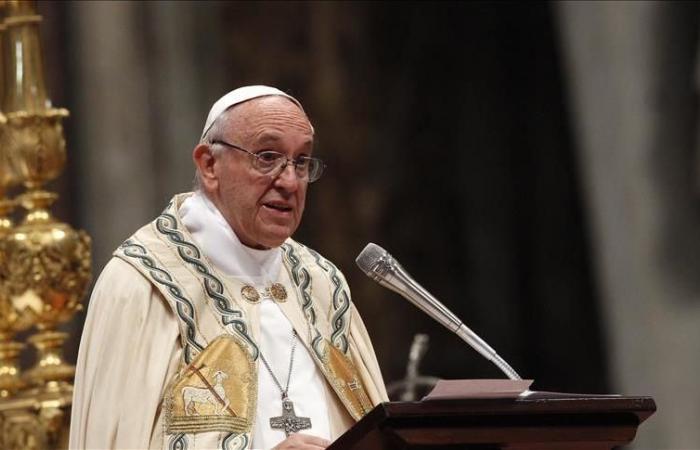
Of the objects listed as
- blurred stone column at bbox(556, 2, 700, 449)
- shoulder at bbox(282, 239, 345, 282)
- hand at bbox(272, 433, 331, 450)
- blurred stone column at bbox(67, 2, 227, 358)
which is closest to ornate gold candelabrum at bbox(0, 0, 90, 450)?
shoulder at bbox(282, 239, 345, 282)

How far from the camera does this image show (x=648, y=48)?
7.67 m

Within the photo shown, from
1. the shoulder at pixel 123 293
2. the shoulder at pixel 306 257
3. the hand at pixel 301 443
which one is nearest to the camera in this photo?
the hand at pixel 301 443

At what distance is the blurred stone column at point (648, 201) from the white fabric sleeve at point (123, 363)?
402 cm

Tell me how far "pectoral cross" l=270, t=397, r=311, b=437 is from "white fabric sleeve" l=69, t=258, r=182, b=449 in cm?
30

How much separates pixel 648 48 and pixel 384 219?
1771 millimetres

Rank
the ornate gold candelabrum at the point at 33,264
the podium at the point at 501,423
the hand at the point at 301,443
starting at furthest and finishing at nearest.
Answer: the ornate gold candelabrum at the point at 33,264 < the hand at the point at 301,443 < the podium at the point at 501,423

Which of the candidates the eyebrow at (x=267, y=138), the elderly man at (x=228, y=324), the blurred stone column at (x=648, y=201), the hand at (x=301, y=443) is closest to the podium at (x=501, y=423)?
the hand at (x=301, y=443)

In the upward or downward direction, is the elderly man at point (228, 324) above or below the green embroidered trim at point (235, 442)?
above

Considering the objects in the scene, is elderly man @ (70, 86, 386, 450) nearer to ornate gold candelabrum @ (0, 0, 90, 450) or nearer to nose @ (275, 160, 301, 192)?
nose @ (275, 160, 301, 192)

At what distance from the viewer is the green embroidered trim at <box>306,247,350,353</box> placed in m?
4.38

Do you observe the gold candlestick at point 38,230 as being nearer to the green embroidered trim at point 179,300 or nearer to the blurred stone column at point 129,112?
the green embroidered trim at point 179,300

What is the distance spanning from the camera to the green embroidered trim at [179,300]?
4.03 metres

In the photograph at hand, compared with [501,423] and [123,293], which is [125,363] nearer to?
[123,293]

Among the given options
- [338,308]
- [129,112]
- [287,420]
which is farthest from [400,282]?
[129,112]
